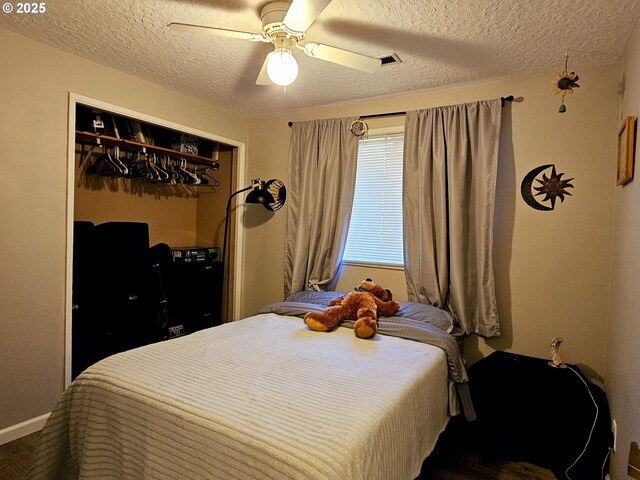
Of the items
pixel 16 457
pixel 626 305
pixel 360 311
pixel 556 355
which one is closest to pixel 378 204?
pixel 360 311

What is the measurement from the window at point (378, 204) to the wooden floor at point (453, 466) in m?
1.46

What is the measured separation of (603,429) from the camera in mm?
1960

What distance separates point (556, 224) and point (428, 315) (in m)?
1.08

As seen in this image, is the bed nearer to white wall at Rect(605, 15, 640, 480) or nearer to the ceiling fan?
white wall at Rect(605, 15, 640, 480)

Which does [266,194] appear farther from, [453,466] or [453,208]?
[453,466]

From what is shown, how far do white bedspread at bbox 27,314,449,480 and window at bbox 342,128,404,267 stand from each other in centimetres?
131

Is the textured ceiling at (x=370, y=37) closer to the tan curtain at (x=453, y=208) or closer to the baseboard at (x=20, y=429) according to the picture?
the tan curtain at (x=453, y=208)

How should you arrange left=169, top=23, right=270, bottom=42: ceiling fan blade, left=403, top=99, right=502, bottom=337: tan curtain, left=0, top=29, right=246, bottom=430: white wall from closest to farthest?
left=169, top=23, right=270, bottom=42: ceiling fan blade < left=0, top=29, right=246, bottom=430: white wall < left=403, top=99, right=502, bottom=337: tan curtain

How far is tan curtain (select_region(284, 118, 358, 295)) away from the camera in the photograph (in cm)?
331

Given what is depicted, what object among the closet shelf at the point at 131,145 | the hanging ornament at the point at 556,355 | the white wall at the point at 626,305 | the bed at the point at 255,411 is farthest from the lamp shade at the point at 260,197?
the white wall at the point at 626,305

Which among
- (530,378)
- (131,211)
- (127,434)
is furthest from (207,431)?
(131,211)

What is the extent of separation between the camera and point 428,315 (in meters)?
2.62

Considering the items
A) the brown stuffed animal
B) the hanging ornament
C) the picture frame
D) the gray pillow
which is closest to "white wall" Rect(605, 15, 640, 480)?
the picture frame

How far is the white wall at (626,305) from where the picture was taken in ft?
5.09
